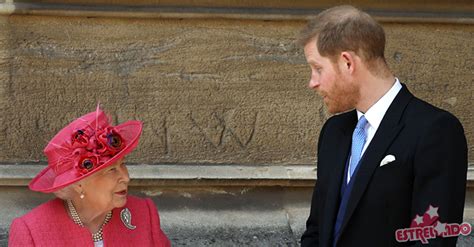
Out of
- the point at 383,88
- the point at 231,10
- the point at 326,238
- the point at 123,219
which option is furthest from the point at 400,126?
the point at 231,10

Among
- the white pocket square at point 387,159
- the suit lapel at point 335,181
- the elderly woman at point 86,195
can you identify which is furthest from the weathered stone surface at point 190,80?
the white pocket square at point 387,159

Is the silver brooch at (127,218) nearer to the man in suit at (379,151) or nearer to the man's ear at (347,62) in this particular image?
the man in suit at (379,151)

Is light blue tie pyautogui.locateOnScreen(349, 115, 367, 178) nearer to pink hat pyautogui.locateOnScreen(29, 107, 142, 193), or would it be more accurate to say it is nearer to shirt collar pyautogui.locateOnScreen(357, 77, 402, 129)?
shirt collar pyautogui.locateOnScreen(357, 77, 402, 129)

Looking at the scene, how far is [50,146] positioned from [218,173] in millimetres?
1869

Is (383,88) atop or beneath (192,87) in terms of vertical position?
atop

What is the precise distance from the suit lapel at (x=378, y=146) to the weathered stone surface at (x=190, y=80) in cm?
213

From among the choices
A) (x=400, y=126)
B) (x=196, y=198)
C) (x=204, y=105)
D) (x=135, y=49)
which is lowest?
(x=196, y=198)

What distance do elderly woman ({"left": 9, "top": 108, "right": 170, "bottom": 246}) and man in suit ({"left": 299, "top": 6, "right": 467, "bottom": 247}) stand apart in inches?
30.4

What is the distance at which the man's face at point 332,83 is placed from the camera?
2791 millimetres

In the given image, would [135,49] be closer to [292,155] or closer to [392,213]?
[292,155]

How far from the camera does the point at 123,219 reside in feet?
10.7

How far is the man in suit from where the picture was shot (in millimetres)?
2646

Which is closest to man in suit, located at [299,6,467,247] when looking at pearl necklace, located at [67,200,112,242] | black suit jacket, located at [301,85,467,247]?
black suit jacket, located at [301,85,467,247]

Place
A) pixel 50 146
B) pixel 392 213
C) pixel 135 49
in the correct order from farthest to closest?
pixel 135 49 → pixel 50 146 → pixel 392 213
